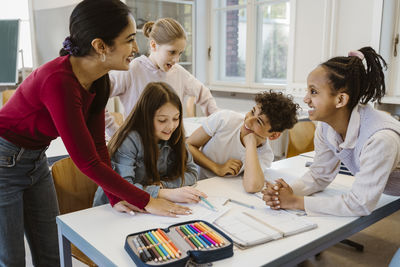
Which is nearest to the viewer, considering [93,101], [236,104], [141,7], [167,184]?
[93,101]

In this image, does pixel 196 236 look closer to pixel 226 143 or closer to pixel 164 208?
pixel 164 208

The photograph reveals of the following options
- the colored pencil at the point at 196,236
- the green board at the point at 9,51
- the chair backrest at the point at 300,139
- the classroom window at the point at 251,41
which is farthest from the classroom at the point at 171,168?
the classroom window at the point at 251,41

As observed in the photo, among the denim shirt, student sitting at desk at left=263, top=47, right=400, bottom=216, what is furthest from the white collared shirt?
the denim shirt

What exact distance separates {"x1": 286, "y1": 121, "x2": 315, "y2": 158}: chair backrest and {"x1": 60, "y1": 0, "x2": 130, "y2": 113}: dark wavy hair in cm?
169

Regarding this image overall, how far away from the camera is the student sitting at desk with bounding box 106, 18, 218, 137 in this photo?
1731mm

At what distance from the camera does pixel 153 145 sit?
1.36m

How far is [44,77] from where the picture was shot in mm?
931

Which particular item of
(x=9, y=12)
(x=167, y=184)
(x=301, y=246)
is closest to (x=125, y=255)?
(x=301, y=246)

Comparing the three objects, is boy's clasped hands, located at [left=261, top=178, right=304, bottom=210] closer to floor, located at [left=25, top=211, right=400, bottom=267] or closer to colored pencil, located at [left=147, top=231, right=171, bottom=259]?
colored pencil, located at [left=147, top=231, right=171, bottom=259]

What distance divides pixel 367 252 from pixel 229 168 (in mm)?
1143

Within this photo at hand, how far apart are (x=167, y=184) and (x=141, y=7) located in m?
3.40

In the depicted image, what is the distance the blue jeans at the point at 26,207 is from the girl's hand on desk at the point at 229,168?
674 mm

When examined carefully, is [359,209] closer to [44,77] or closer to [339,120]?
[339,120]

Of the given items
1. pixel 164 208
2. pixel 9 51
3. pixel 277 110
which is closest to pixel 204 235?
pixel 164 208
